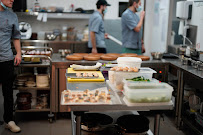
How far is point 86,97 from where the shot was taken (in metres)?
2.04

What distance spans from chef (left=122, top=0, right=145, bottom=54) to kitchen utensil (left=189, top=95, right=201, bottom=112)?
135 cm

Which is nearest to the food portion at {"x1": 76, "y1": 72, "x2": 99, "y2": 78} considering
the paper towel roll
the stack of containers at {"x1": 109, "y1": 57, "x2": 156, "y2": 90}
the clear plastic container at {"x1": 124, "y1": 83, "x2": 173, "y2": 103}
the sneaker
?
the stack of containers at {"x1": 109, "y1": 57, "x2": 156, "y2": 90}

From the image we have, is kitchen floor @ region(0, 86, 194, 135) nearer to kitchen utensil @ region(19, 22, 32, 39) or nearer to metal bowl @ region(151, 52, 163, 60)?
metal bowl @ region(151, 52, 163, 60)

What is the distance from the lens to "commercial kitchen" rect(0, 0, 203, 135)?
6.78 ft

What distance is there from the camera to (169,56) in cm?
441

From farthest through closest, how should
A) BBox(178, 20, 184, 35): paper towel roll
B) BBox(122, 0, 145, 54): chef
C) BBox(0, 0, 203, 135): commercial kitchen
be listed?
BBox(178, 20, 184, 35): paper towel roll, BBox(122, 0, 145, 54): chef, BBox(0, 0, 203, 135): commercial kitchen

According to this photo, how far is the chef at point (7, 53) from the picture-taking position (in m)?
3.43

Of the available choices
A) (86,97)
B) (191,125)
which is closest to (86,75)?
(86,97)

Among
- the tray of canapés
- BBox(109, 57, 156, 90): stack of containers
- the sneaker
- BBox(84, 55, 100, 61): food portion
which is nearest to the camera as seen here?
BBox(109, 57, 156, 90): stack of containers

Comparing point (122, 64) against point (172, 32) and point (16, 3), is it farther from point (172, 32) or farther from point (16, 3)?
point (16, 3)

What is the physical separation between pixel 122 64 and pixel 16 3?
4359 millimetres

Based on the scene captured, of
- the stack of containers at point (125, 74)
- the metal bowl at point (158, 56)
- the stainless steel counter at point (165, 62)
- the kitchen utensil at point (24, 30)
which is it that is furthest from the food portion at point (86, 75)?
the kitchen utensil at point (24, 30)

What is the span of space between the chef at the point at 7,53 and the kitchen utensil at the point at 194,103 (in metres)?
2.25

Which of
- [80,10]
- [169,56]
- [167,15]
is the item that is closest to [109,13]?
[80,10]
